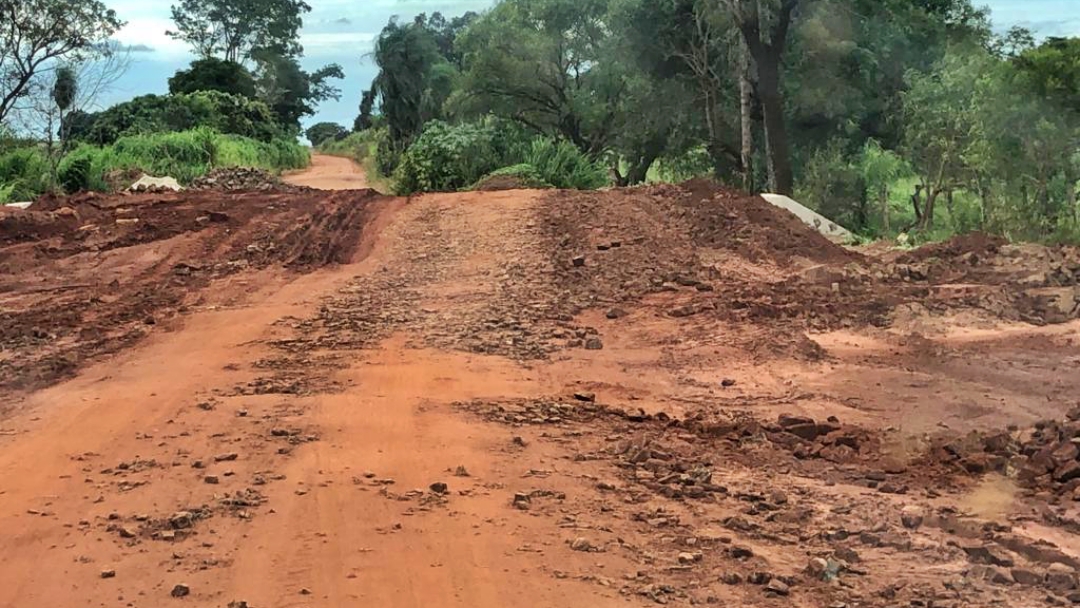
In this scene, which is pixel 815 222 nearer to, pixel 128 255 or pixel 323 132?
pixel 128 255

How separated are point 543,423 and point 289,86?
168 feet

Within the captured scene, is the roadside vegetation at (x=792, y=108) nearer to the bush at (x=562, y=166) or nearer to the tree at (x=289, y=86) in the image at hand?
the bush at (x=562, y=166)

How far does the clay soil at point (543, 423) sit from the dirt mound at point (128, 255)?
64 millimetres

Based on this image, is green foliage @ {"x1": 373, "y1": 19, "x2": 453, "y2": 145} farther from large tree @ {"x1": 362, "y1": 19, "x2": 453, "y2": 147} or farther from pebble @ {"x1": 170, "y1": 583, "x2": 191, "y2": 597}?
pebble @ {"x1": 170, "y1": 583, "x2": 191, "y2": 597}

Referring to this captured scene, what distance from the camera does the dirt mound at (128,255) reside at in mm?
7574

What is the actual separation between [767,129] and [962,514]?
15011mm

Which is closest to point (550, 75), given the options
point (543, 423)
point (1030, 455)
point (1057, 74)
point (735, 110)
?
point (735, 110)

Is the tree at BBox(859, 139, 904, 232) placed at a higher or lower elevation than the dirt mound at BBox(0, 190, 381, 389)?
higher

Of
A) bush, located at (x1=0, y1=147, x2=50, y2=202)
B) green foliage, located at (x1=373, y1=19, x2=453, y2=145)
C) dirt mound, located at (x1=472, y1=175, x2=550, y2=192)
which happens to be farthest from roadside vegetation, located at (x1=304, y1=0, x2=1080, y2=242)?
bush, located at (x1=0, y1=147, x2=50, y2=202)

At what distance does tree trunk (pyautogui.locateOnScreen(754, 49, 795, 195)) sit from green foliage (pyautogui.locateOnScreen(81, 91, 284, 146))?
61.9ft

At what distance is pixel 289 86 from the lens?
5362 centimetres

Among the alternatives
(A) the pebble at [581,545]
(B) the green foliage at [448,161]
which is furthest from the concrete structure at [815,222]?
(A) the pebble at [581,545]

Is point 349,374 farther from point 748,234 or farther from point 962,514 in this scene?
point 748,234

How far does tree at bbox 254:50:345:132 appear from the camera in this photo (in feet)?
165
